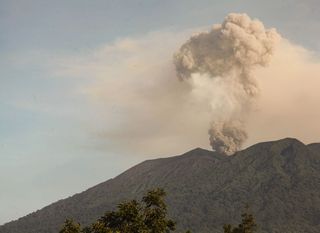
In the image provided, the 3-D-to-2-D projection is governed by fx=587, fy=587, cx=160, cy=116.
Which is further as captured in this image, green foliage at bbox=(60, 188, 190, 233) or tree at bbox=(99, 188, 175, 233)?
tree at bbox=(99, 188, 175, 233)

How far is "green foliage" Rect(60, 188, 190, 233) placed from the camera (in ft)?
140

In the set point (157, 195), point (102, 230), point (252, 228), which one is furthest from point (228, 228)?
point (102, 230)

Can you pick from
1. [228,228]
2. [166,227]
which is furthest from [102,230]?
[228,228]

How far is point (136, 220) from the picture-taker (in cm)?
4384

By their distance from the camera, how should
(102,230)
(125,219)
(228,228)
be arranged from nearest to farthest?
1. (102,230)
2. (125,219)
3. (228,228)

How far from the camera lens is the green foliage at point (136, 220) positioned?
4262cm

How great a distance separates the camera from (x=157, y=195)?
47.3 m

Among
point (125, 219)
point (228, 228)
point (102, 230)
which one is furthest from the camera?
point (228, 228)

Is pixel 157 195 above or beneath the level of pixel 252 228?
above

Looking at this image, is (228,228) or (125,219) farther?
(228,228)

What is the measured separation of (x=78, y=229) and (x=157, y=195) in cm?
766

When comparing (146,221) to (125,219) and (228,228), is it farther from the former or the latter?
(228,228)

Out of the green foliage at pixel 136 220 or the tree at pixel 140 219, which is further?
the tree at pixel 140 219

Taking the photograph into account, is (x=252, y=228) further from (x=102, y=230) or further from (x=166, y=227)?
(x=102, y=230)
